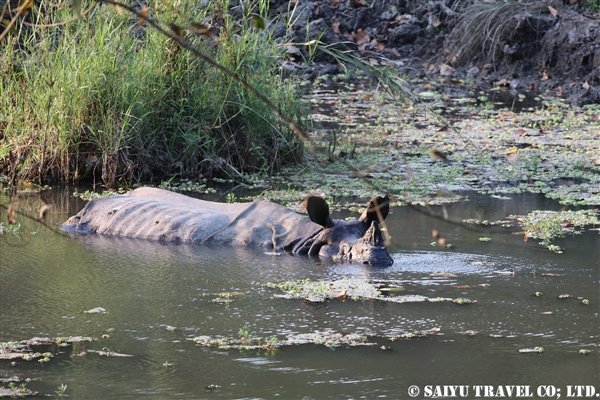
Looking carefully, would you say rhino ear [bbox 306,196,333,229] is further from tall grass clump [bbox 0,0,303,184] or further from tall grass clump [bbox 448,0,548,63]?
tall grass clump [bbox 448,0,548,63]

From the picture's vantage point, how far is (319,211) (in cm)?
669

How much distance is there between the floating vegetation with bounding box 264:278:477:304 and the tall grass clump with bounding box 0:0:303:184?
344 cm

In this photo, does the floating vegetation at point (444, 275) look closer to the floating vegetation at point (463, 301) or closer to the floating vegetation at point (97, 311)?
the floating vegetation at point (463, 301)

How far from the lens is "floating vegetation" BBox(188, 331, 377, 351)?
4723 millimetres

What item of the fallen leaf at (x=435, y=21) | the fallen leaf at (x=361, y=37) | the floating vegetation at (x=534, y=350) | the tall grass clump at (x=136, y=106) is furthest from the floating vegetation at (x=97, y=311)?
the fallen leaf at (x=435, y=21)

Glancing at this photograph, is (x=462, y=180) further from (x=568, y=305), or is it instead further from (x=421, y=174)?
(x=568, y=305)

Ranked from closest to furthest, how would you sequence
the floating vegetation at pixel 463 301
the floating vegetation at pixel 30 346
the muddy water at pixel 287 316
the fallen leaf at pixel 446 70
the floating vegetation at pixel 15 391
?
the floating vegetation at pixel 15 391, the muddy water at pixel 287 316, the floating vegetation at pixel 30 346, the floating vegetation at pixel 463 301, the fallen leaf at pixel 446 70

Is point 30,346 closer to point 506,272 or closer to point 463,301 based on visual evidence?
point 463,301

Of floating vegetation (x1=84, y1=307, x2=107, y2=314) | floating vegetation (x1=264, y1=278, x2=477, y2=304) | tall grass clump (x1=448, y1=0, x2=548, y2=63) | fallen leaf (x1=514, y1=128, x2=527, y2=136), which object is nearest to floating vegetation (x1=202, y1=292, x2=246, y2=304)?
floating vegetation (x1=264, y1=278, x2=477, y2=304)

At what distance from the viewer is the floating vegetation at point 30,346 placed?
4508 mm

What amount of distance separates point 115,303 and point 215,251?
150 cm

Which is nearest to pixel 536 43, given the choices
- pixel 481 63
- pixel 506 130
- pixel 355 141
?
pixel 481 63

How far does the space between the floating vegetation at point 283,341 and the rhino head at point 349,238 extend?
1596 millimetres

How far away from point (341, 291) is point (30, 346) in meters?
1.90
